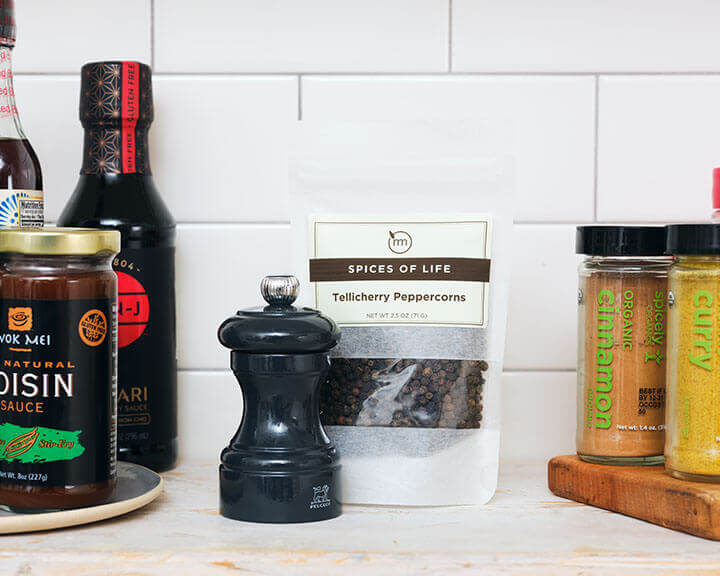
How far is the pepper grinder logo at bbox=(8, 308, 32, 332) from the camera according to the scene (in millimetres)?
639

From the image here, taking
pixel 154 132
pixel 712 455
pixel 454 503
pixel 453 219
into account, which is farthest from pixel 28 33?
pixel 712 455

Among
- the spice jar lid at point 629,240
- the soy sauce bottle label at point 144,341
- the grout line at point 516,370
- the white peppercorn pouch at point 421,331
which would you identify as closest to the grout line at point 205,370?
the grout line at point 516,370

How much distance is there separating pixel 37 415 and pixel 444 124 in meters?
0.42

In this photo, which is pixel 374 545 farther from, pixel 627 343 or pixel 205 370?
pixel 205 370

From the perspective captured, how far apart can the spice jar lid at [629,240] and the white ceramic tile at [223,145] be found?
35 centimetres

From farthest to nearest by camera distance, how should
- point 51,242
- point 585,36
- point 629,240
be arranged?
point 585,36
point 629,240
point 51,242

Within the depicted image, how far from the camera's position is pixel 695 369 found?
68 cm

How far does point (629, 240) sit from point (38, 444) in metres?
0.49

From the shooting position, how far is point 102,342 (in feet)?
2.18

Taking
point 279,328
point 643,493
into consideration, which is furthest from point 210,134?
point 643,493

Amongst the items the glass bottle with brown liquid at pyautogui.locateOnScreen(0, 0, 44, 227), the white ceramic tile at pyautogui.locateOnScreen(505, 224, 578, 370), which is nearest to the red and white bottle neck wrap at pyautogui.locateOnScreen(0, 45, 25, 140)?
the glass bottle with brown liquid at pyautogui.locateOnScreen(0, 0, 44, 227)

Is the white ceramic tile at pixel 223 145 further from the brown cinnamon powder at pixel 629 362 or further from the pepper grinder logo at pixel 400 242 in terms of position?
the brown cinnamon powder at pixel 629 362

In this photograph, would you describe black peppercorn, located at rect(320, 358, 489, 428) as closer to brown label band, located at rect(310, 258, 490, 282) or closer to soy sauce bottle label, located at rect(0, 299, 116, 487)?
brown label band, located at rect(310, 258, 490, 282)

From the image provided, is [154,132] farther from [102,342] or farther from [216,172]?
[102,342]
